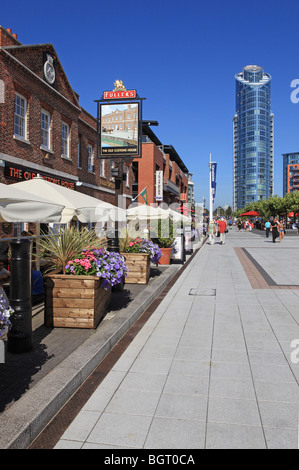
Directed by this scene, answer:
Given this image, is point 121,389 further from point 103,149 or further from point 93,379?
point 103,149

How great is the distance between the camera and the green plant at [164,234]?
12961 millimetres

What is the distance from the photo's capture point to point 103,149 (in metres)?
10.5

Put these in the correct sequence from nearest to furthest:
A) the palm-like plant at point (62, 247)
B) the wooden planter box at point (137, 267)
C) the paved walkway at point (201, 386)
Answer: the paved walkway at point (201, 386) < the palm-like plant at point (62, 247) < the wooden planter box at point (137, 267)

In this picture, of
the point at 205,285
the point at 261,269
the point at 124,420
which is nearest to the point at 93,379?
the point at 124,420

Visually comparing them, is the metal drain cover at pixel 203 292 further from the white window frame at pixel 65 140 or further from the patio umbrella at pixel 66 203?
the white window frame at pixel 65 140

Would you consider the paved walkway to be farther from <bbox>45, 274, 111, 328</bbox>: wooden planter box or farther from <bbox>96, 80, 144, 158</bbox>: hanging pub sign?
<bbox>96, 80, 144, 158</bbox>: hanging pub sign

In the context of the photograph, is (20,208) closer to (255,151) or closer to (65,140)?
(65,140)

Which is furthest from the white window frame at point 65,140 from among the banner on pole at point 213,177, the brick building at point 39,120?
the banner on pole at point 213,177

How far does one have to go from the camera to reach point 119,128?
1091cm

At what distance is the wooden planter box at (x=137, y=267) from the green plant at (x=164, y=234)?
4.18 meters

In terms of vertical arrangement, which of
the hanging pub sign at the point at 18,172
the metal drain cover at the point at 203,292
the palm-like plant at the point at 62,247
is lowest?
the metal drain cover at the point at 203,292

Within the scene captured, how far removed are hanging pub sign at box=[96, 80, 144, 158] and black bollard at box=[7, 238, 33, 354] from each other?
6833 mm

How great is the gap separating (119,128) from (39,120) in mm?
5242

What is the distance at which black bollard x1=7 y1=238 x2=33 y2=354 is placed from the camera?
3.94 m
